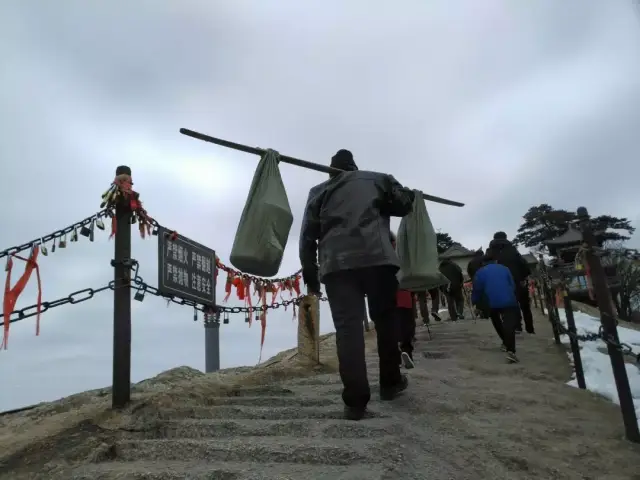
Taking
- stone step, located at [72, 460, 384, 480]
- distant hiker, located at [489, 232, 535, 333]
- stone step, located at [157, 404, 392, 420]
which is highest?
distant hiker, located at [489, 232, 535, 333]

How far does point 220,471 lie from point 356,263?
66.6 inches

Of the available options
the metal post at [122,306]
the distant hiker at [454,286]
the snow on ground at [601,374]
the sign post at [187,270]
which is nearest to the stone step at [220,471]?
the metal post at [122,306]

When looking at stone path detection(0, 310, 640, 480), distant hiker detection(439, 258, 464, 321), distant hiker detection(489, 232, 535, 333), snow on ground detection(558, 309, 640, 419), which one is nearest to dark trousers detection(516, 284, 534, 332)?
distant hiker detection(489, 232, 535, 333)

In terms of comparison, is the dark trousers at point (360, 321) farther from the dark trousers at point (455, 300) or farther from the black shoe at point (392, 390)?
the dark trousers at point (455, 300)

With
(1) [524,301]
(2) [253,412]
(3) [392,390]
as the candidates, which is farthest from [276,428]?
(1) [524,301]

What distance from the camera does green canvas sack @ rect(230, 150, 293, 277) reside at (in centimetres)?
380

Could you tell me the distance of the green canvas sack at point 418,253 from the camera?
4.61m

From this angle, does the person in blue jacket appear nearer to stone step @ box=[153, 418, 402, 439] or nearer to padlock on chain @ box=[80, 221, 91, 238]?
stone step @ box=[153, 418, 402, 439]

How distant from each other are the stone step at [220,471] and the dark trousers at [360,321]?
2.92 ft

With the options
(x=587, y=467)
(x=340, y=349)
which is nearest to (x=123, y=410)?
(x=340, y=349)

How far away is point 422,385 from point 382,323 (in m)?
1.14

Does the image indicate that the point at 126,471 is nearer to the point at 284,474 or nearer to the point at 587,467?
the point at 284,474

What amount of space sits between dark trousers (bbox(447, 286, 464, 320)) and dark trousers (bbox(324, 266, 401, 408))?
8.20m

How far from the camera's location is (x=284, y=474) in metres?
2.57
